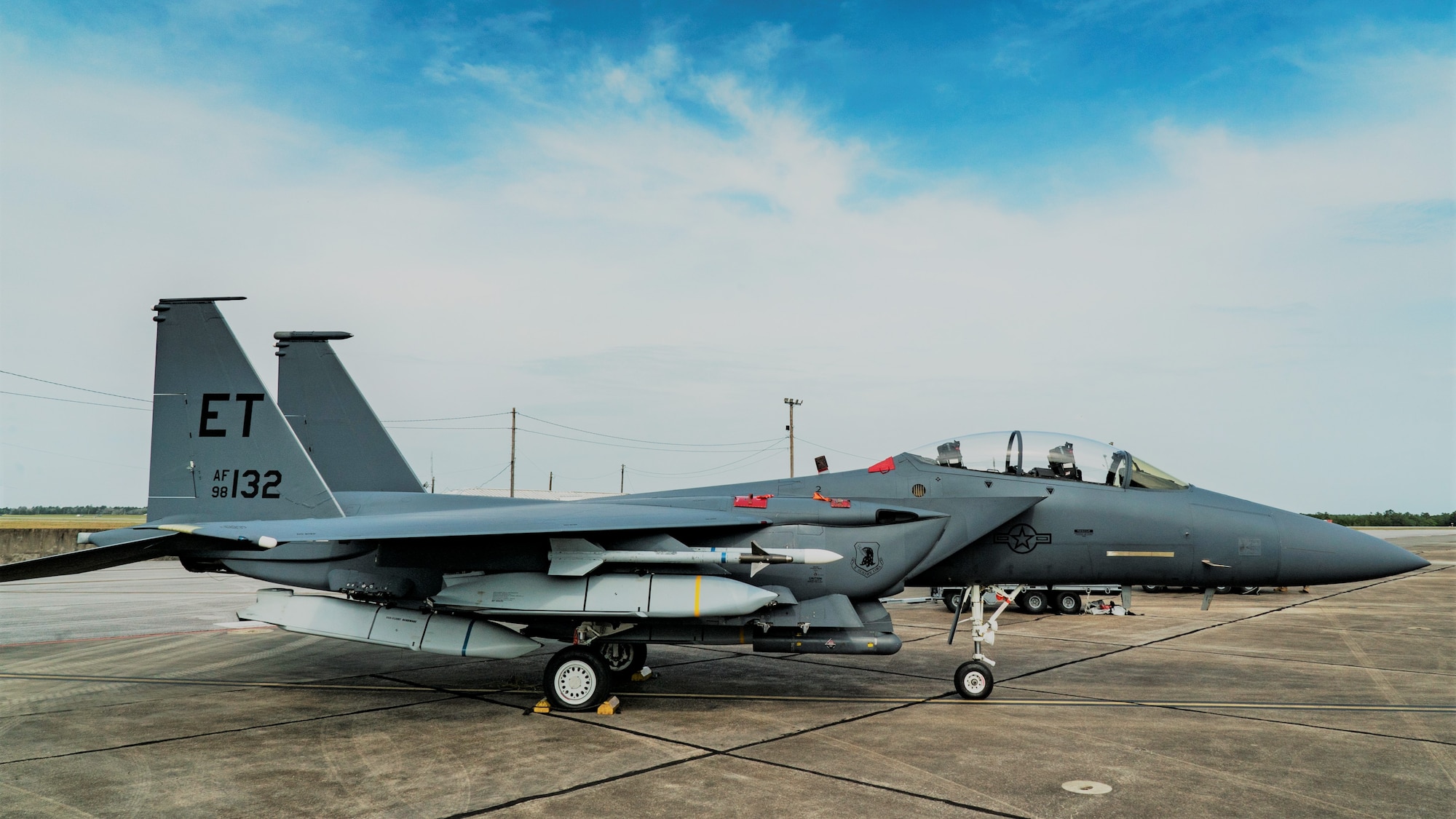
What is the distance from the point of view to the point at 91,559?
27.1 ft

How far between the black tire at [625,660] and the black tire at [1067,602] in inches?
477

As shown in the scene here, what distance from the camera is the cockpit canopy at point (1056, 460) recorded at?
31.2 ft

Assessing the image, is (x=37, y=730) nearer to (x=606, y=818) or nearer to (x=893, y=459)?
(x=606, y=818)

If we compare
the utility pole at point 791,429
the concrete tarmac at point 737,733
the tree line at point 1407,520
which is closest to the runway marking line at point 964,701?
the concrete tarmac at point 737,733

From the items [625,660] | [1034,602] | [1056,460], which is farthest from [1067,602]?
[625,660]

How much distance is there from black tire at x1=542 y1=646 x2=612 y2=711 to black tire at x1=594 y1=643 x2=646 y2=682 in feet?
3.37

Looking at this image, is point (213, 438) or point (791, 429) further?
point (791, 429)

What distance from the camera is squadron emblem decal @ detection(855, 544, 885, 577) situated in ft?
29.7

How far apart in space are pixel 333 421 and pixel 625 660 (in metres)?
5.85

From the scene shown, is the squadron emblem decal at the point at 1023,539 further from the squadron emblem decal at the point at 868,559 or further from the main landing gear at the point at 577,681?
the main landing gear at the point at 577,681

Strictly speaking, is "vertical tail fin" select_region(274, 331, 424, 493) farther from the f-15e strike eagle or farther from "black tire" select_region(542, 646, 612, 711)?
"black tire" select_region(542, 646, 612, 711)

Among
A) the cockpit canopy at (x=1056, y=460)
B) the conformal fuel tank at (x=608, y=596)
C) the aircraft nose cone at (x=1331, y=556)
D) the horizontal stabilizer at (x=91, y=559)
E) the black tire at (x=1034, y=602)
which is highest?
the cockpit canopy at (x=1056, y=460)

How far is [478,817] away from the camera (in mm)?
5328

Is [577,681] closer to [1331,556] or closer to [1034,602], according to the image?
[1331,556]
